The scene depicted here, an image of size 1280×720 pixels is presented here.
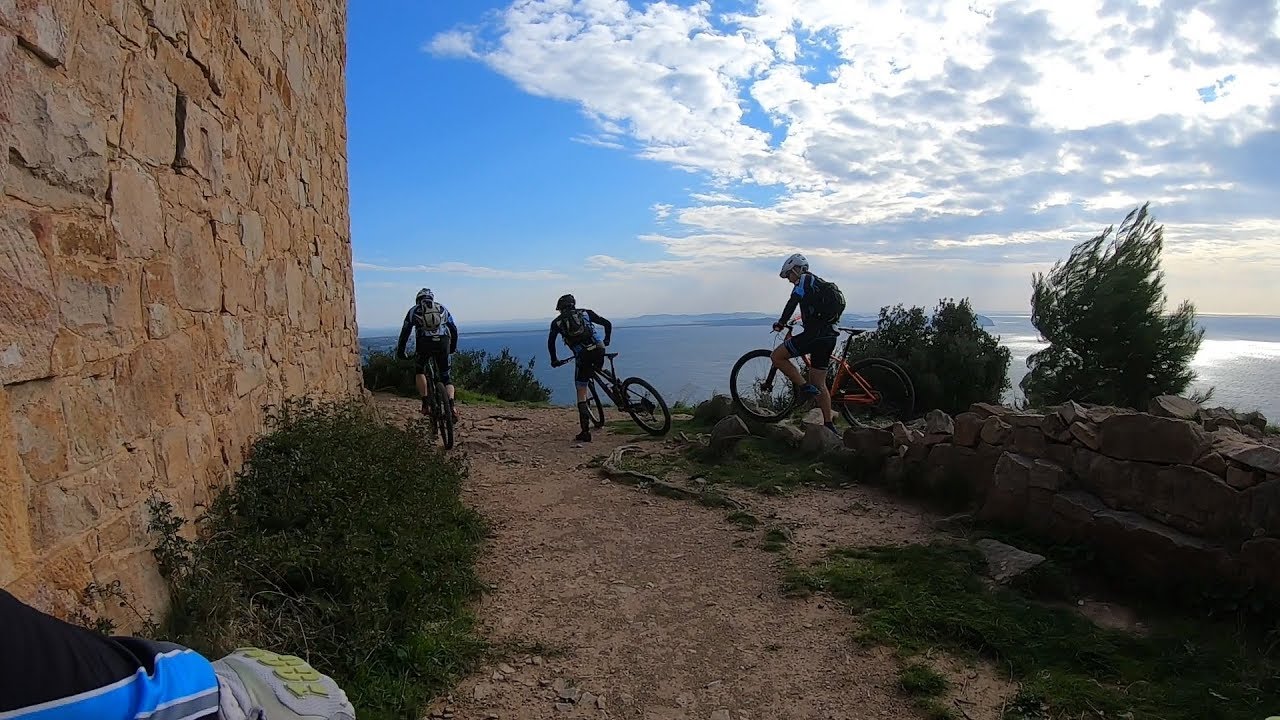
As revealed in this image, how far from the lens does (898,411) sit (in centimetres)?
792

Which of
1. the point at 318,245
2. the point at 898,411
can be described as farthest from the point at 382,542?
the point at 898,411

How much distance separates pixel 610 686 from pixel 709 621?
31.3 inches

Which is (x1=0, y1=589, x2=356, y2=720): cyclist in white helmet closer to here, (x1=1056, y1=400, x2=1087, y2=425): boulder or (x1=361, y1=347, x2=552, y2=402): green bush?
(x1=1056, y1=400, x2=1087, y2=425): boulder

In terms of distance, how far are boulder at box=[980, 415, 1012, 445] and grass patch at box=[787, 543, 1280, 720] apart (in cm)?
128

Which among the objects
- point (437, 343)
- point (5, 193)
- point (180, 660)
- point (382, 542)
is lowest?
point (382, 542)

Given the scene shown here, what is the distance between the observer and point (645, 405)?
812 cm

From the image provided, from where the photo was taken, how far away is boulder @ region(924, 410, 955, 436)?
566cm

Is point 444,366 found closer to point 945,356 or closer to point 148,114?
point 148,114

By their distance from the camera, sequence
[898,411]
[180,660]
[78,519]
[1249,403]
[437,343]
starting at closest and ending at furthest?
[180,660]
[78,519]
[437,343]
[898,411]
[1249,403]

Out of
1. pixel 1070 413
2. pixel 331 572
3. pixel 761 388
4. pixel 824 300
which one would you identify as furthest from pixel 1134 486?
pixel 331 572

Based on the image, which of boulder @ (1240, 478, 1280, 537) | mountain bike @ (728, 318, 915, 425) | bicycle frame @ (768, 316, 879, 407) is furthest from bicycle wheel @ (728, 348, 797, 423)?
boulder @ (1240, 478, 1280, 537)

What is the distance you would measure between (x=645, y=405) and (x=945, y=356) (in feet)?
20.0

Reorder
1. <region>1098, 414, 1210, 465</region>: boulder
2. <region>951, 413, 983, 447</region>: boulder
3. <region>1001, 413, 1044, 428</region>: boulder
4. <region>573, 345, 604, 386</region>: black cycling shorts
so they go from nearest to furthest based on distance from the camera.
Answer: <region>1098, 414, 1210, 465</region>: boulder → <region>1001, 413, 1044, 428</region>: boulder → <region>951, 413, 983, 447</region>: boulder → <region>573, 345, 604, 386</region>: black cycling shorts

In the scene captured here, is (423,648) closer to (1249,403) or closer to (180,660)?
(180,660)
